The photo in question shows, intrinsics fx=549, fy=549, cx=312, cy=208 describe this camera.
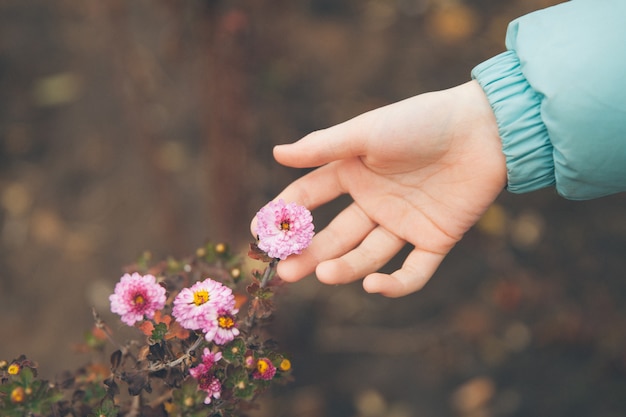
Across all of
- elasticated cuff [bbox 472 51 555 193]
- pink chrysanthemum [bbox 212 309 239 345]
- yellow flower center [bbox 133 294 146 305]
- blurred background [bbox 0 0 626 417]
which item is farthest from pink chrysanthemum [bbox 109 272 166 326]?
blurred background [bbox 0 0 626 417]

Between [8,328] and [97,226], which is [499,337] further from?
[8,328]

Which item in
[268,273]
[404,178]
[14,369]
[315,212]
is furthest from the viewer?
[315,212]

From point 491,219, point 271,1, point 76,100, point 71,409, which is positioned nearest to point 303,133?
point 271,1

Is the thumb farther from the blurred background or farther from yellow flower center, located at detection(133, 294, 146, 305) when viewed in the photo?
the blurred background

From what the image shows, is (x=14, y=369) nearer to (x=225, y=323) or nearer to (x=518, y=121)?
(x=225, y=323)

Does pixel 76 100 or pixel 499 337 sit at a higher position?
pixel 76 100

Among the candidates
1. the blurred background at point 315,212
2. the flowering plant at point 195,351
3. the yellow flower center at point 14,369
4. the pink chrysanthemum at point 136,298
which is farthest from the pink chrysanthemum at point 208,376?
the blurred background at point 315,212

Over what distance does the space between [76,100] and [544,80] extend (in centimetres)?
234

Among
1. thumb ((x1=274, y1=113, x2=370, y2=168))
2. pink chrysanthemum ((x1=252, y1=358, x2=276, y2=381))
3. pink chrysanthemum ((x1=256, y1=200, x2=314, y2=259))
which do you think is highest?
thumb ((x1=274, y1=113, x2=370, y2=168))

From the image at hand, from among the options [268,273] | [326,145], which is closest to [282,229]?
[268,273]

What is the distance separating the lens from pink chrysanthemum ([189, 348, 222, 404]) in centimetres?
98

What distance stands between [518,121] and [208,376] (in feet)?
2.99

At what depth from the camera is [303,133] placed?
2660 mm

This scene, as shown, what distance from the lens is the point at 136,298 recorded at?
3.34 feet
